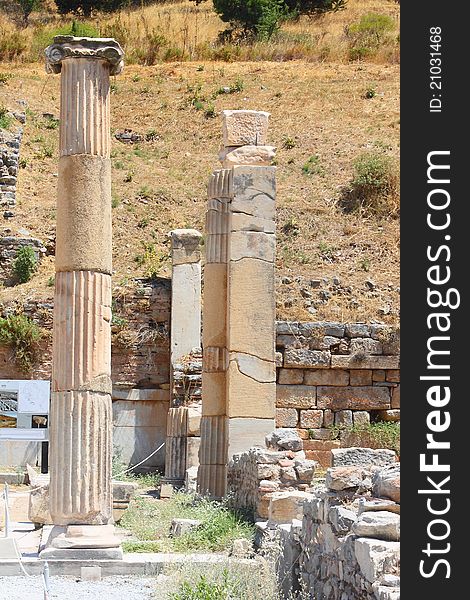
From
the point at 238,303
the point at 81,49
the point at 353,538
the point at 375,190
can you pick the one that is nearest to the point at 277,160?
the point at 375,190

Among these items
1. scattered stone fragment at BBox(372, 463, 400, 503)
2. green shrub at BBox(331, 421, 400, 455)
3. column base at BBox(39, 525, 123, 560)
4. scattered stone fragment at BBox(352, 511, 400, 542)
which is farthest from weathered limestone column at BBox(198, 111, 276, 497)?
scattered stone fragment at BBox(352, 511, 400, 542)

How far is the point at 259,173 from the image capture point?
53.7ft

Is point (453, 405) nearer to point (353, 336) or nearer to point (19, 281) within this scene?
point (353, 336)

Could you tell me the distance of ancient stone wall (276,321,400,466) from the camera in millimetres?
19516

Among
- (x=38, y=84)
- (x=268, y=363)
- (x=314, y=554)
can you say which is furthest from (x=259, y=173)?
(x=38, y=84)

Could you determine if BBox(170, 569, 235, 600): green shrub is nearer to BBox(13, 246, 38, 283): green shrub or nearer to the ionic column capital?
the ionic column capital

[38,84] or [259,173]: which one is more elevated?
[38,84]

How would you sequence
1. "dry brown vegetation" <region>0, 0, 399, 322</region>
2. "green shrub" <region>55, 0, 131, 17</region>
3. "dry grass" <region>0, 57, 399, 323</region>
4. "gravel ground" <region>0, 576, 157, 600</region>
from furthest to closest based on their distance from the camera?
"green shrub" <region>55, 0, 131, 17</region> < "dry grass" <region>0, 57, 399, 323</region> < "dry brown vegetation" <region>0, 0, 399, 322</region> < "gravel ground" <region>0, 576, 157, 600</region>

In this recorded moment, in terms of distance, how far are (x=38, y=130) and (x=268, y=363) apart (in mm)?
22780

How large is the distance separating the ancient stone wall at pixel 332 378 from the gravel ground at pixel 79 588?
852cm

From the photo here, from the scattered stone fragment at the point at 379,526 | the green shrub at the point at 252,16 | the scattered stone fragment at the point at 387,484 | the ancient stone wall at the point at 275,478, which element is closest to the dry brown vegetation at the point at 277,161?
the green shrub at the point at 252,16

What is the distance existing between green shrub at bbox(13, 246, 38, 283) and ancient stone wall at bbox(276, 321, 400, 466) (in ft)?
30.6

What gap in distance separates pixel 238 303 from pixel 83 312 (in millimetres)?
4580

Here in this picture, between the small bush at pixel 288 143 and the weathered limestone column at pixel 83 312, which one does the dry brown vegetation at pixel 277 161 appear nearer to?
the small bush at pixel 288 143
